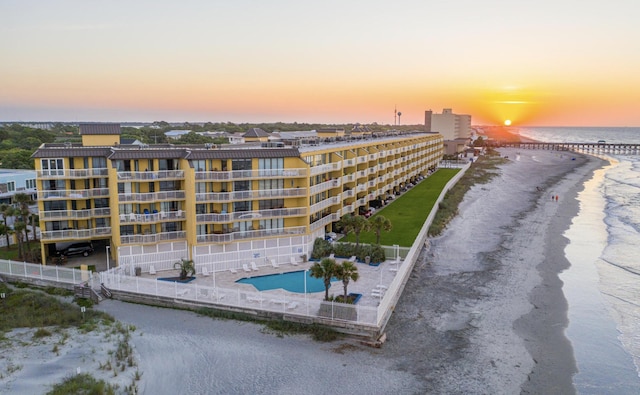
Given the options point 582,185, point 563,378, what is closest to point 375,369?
point 563,378

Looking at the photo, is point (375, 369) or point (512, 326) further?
point (512, 326)

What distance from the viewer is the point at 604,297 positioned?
35.8 metres

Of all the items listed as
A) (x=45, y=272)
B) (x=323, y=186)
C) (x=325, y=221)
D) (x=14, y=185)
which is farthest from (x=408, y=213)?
(x=14, y=185)

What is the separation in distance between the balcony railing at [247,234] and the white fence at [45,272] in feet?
29.0

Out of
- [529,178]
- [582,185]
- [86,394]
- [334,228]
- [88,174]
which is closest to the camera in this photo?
[86,394]

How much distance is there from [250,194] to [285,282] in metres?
7.94

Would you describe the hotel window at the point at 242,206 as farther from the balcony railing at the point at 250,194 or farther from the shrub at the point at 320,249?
the shrub at the point at 320,249

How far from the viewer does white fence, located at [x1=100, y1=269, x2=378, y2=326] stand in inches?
1096

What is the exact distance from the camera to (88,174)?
1523 inches

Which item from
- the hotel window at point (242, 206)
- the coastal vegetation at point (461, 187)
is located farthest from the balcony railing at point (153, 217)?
the coastal vegetation at point (461, 187)

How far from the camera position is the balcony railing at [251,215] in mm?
37844

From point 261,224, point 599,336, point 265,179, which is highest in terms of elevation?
point 265,179

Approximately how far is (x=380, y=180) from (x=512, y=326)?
36251mm

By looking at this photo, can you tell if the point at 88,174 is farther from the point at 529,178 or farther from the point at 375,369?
the point at 529,178
